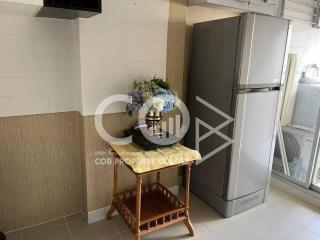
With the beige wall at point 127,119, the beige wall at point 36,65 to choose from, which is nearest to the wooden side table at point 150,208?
the beige wall at point 127,119

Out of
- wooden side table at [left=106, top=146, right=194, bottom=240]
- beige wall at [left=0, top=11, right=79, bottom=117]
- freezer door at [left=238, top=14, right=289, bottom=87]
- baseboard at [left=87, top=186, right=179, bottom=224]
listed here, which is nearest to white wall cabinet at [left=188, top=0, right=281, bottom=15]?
freezer door at [left=238, top=14, right=289, bottom=87]

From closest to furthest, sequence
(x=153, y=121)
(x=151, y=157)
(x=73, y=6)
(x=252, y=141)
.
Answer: (x=73, y=6), (x=151, y=157), (x=153, y=121), (x=252, y=141)

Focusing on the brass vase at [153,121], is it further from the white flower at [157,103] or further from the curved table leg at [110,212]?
the curved table leg at [110,212]

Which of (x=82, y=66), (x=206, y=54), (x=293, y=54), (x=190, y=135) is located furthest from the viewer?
(x=293, y=54)

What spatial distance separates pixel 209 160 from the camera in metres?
2.24

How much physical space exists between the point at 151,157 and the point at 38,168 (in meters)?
0.92

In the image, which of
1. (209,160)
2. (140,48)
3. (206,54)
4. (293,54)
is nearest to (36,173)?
(140,48)

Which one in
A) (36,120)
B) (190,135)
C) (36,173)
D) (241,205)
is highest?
(36,120)

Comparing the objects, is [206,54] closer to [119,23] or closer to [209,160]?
[119,23]

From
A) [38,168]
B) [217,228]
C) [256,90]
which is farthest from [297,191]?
[38,168]

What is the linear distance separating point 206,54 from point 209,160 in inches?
37.2

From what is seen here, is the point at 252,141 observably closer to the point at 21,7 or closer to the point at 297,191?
the point at 297,191

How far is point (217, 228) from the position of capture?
202 cm

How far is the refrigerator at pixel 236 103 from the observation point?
1861 millimetres
